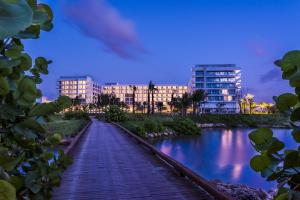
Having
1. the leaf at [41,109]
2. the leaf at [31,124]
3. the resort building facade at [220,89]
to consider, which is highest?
the resort building facade at [220,89]

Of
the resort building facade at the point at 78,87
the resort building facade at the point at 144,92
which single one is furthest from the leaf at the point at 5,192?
the resort building facade at the point at 144,92

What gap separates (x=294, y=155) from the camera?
1.37m

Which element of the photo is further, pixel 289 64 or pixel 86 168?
pixel 86 168

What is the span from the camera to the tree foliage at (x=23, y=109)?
836 mm

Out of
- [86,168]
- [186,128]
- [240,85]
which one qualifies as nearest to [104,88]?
[240,85]

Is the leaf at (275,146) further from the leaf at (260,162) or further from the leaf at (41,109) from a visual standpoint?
the leaf at (41,109)

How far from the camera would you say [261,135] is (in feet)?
4.31

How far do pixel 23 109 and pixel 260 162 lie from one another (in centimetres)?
109

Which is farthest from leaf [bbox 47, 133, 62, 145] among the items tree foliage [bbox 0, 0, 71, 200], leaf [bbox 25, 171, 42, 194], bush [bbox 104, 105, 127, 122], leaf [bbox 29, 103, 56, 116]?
bush [bbox 104, 105, 127, 122]

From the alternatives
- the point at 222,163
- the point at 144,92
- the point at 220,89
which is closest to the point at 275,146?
the point at 222,163

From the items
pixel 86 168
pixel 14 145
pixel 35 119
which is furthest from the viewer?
pixel 86 168

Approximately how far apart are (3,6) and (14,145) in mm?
1499

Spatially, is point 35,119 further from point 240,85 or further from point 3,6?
point 240,85

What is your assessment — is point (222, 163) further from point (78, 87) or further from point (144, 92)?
point (144, 92)
